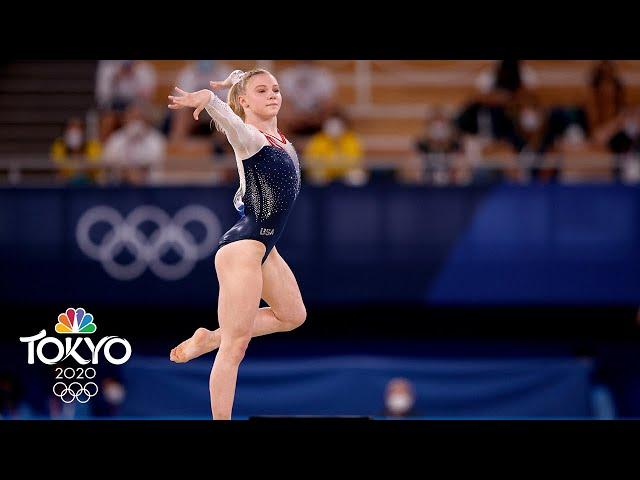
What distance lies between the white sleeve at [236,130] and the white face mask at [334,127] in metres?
7.88

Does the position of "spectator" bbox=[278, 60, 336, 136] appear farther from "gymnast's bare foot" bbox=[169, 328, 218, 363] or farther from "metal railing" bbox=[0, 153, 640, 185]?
"gymnast's bare foot" bbox=[169, 328, 218, 363]

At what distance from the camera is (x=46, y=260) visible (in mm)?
14656

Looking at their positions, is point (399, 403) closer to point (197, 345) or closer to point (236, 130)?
point (197, 345)

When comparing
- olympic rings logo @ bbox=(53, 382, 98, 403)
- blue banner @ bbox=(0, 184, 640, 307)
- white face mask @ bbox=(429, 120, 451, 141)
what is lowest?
olympic rings logo @ bbox=(53, 382, 98, 403)

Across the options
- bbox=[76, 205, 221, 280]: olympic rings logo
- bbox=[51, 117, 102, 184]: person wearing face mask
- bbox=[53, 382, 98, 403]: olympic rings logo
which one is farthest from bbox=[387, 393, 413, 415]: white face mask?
bbox=[53, 382, 98, 403]: olympic rings logo

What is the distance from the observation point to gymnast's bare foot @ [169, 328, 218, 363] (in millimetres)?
7695

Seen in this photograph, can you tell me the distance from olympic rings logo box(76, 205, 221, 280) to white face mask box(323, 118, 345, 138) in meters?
1.97

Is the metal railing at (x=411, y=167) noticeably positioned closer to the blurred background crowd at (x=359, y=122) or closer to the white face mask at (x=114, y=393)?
the blurred background crowd at (x=359, y=122)

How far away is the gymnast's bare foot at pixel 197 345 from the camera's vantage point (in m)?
7.70
